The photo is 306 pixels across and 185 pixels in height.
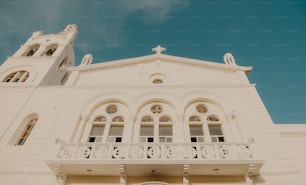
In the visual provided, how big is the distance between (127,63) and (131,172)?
9.46 meters

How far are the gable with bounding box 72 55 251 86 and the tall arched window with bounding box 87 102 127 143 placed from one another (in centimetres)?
239

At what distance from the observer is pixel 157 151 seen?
10.2 metres

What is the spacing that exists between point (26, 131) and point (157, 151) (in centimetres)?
884

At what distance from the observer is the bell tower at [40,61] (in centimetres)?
1774

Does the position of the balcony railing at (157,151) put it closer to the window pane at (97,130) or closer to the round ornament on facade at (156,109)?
the window pane at (97,130)

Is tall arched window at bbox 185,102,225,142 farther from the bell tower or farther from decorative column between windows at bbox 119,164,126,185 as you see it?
the bell tower

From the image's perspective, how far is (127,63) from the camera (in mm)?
17422

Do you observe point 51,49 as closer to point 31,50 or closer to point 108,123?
point 31,50

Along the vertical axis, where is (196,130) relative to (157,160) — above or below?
above

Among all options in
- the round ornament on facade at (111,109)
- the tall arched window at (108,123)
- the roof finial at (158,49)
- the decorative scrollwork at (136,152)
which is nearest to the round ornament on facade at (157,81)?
→ the roof finial at (158,49)

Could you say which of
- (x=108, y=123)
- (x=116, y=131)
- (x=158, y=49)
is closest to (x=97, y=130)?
(x=108, y=123)

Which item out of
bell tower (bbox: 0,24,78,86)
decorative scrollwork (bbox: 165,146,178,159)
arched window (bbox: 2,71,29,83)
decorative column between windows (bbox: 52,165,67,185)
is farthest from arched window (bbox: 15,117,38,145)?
decorative scrollwork (bbox: 165,146,178,159)

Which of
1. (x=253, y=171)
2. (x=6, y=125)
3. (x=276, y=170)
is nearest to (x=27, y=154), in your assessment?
(x=6, y=125)

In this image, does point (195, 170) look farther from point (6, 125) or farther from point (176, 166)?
point (6, 125)
